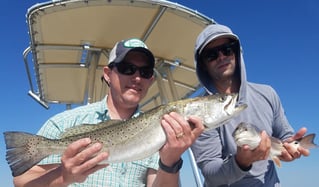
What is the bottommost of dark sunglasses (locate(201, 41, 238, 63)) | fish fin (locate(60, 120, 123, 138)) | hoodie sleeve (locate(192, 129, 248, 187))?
hoodie sleeve (locate(192, 129, 248, 187))

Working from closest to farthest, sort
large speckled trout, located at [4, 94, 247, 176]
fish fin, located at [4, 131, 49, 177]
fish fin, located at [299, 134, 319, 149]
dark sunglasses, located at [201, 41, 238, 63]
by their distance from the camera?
fish fin, located at [4, 131, 49, 177] < large speckled trout, located at [4, 94, 247, 176] < fish fin, located at [299, 134, 319, 149] < dark sunglasses, located at [201, 41, 238, 63]

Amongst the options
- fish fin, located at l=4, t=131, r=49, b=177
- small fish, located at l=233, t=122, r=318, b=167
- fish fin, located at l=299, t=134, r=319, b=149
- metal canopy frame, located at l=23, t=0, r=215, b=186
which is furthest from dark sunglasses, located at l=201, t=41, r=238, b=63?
metal canopy frame, located at l=23, t=0, r=215, b=186

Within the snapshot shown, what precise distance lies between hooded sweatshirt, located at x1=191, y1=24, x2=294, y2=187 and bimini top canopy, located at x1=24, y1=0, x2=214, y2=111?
9.38ft

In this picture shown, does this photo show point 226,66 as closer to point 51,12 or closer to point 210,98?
point 210,98

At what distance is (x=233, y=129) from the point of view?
4.15 meters

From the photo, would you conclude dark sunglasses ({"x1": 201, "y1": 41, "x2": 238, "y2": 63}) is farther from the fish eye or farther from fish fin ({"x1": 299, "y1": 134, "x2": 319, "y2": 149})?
fish fin ({"x1": 299, "y1": 134, "x2": 319, "y2": 149})

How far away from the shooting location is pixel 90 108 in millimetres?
4250

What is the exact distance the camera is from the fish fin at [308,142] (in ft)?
12.9

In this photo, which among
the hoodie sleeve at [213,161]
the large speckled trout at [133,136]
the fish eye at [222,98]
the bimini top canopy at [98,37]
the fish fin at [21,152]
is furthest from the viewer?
the bimini top canopy at [98,37]

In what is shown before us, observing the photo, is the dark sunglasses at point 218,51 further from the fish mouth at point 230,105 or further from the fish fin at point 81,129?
the fish fin at point 81,129

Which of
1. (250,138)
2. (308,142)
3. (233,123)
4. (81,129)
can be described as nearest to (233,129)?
(233,123)

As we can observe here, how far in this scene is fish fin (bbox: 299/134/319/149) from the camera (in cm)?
394

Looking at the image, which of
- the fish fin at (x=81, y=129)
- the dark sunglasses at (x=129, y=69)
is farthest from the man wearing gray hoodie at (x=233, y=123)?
the fish fin at (x=81, y=129)

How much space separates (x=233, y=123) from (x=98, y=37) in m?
4.65
